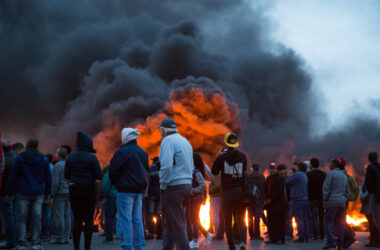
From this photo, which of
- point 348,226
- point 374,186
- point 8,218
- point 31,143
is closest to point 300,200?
point 348,226

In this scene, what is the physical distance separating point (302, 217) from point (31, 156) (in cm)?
739

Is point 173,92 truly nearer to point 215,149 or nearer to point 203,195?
point 215,149

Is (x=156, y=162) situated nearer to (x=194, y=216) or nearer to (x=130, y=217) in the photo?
(x=194, y=216)

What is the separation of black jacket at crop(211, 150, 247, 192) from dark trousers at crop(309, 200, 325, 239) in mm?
5773

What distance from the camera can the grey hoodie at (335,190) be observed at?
32.0 feet

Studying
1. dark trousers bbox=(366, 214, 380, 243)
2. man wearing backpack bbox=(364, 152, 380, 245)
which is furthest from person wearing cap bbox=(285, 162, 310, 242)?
man wearing backpack bbox=(364, 152, 380, 245)

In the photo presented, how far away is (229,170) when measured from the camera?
823 cm

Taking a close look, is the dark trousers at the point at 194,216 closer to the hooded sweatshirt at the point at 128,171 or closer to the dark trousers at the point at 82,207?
the hooded sweatshirt at the point at 128,171

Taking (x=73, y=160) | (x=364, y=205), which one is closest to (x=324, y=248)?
(x=364, y=205)

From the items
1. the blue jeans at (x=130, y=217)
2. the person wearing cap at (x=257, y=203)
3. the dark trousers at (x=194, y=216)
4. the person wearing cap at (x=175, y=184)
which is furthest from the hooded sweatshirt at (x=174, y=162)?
the person wearing cap at (x=257, y=203)

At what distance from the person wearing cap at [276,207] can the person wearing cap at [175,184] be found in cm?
573

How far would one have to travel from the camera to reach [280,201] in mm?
12289

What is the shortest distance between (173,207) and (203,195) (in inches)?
148

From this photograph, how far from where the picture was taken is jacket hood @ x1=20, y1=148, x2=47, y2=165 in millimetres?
8844
